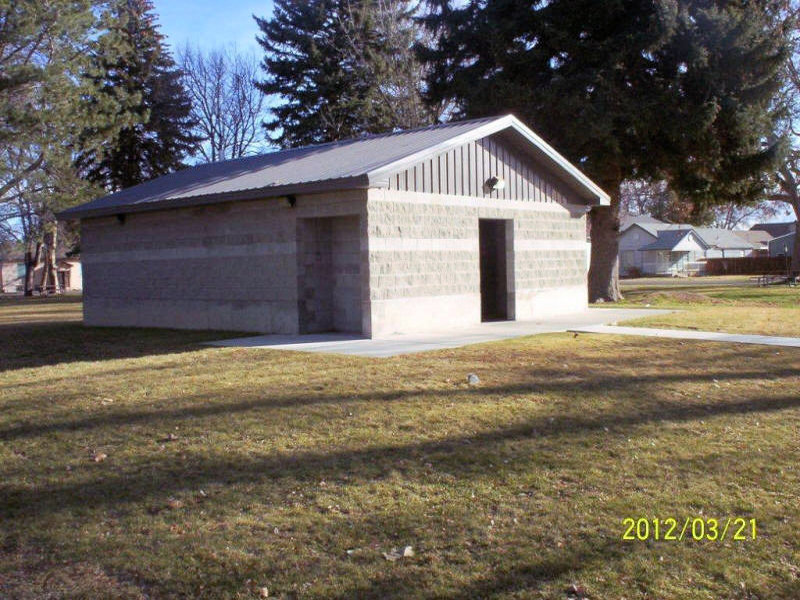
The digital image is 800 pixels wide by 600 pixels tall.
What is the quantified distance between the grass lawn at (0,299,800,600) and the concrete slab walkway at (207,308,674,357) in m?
1.54

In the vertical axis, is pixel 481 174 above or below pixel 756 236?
below

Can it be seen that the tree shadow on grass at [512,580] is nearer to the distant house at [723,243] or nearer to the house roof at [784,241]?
the distant house at [723,243]

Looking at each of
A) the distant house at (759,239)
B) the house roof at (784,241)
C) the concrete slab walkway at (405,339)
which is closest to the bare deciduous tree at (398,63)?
the concrete slab walkway at (405,339)

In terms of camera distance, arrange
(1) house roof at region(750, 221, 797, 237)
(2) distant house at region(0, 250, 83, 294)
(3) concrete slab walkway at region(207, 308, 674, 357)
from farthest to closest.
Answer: (1) house roof at region(750, 221, 797, 237)
(2) distant house at region(0, 250, 83, 294)
(3) concrete slab walkway at region(207, 308, 674, 357)

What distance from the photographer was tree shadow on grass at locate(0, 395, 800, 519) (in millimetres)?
5984

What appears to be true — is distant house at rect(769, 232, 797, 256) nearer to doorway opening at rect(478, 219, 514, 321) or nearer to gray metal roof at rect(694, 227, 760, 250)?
gray metal roof at rect(694, 227, 760, 250)

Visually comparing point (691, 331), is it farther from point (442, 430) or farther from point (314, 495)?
point (314, 495)

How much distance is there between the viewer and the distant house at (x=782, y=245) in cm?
7625

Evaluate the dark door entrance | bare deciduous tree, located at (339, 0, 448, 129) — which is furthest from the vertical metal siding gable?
bare deciduous tree, located at (339, 0, 448, 129)

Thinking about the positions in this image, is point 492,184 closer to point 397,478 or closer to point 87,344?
point 87,344

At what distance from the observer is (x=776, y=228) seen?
94812 millimetres

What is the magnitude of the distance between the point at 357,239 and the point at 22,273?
6780 centimetres

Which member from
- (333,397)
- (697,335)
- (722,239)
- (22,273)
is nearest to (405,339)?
(333,397)

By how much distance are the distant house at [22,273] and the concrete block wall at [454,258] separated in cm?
5632
